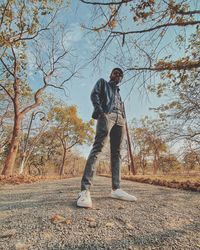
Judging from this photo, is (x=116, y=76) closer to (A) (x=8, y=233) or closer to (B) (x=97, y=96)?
(B) (x=97, y=96)

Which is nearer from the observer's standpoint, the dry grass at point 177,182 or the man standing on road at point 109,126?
the man standing on road at point 109,126

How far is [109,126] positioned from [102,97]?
46cm

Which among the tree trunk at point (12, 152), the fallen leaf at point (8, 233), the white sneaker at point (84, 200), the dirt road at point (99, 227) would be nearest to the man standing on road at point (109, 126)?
the white sneaker at point (84, 200)

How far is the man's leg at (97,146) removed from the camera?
98.7 inches

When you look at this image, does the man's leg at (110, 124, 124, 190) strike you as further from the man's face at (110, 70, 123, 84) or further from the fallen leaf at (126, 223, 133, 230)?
the fallen leaf at (126, 223, 133, 230)

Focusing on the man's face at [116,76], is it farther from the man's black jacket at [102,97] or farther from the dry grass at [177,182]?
the dry grass at [177,182]

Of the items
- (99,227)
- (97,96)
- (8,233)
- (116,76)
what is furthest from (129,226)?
(116,76)

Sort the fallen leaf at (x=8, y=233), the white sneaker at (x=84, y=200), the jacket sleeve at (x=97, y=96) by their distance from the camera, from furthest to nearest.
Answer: the jacket sleeve at (x=97, y=96) < the white sneaker at (x=84, y=200) < the fallen leaf at (x=8, y=233)

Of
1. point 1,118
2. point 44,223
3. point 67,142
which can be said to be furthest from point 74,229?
point 67,142

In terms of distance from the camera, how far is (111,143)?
3.03 m

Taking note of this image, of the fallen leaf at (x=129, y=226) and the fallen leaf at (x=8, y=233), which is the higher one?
the fallen leaf at (x=129, y=226)

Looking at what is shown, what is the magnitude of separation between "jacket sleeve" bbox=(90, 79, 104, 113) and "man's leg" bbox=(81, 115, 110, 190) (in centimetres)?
15

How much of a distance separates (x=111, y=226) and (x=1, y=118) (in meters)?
20.2

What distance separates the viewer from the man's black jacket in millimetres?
2656
